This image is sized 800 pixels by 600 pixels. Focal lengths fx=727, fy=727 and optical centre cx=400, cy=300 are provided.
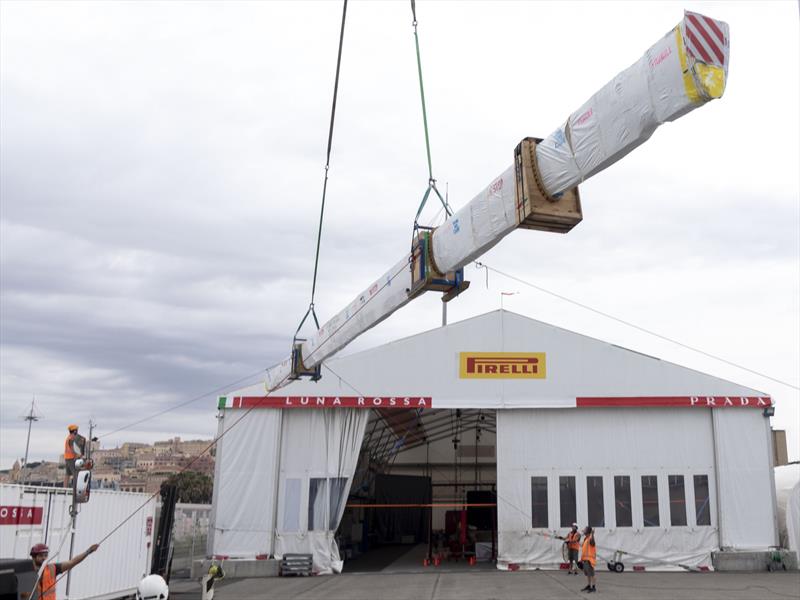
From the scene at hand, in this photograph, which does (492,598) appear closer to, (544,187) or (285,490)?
(285,490)

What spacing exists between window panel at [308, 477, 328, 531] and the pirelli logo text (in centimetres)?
572

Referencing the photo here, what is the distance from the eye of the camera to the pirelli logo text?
2369cm

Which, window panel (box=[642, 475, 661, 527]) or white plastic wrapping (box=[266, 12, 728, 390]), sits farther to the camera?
window panel (box=[642, 475, 661, 527])

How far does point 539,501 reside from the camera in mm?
23109

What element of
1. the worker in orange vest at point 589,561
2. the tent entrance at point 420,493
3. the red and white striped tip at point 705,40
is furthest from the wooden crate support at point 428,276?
the tent entrance at point 420,493

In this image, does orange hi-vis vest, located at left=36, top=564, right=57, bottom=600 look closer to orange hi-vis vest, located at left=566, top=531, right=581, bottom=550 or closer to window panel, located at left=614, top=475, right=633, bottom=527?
orange hi-vis vest, located at left=566, top=531, right=581, bottom=550

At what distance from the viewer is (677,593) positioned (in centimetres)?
1772

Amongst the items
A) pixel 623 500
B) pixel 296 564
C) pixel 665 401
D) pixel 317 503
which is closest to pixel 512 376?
pixel 665 401

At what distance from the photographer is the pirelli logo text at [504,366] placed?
23688 millimetres

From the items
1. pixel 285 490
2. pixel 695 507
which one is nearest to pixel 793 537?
pixel 695 507

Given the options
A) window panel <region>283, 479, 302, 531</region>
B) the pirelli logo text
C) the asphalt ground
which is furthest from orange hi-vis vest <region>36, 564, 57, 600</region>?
the pirelli logo text

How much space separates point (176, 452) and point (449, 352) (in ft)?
606

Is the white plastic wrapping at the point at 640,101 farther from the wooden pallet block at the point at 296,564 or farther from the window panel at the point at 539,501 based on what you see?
the wooden pallet block at the point at 296,564

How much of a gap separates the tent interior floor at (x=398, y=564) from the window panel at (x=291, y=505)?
2.88 metres
